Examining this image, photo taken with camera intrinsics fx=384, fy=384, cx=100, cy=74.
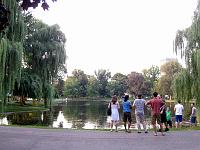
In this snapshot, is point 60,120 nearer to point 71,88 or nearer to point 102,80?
point 71,88

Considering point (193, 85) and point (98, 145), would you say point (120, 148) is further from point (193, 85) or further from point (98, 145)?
point (193, 85)

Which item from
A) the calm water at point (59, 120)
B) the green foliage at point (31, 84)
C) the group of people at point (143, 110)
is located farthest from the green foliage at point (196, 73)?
the green foliage at point (31, 84)

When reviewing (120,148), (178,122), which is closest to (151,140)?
(120,148)

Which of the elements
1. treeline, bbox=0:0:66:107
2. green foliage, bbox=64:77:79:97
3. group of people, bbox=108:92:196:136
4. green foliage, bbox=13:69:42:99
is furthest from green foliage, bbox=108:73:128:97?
group of people, bbox=108:92:196:136

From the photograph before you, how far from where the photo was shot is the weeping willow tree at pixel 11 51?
24.0 metres

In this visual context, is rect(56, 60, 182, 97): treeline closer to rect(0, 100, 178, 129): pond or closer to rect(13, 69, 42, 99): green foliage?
rect(13, 69, 42, 99): green foliage

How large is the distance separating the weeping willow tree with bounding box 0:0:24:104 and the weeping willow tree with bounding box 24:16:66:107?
15691 mm

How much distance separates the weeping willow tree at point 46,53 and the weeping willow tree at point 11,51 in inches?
618

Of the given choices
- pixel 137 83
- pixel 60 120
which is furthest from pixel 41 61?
pixel 137 83

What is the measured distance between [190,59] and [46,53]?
20275mm

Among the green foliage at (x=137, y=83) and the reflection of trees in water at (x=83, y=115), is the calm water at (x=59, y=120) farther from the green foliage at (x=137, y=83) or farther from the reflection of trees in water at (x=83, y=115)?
the green foliage at (x=137, y=83)

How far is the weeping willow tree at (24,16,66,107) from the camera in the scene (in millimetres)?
43312

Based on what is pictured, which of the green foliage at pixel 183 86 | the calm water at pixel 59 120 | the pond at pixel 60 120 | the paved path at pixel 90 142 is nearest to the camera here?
the paved path at pixel 90 142

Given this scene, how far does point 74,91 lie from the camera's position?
482ft
